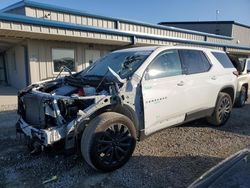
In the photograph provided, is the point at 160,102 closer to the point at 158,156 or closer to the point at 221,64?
the point at 158,156

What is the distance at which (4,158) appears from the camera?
4.26m

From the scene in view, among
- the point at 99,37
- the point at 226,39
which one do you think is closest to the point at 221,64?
the point at 99,37

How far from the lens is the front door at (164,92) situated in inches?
161

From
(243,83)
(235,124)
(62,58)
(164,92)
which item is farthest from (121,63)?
(62,58)

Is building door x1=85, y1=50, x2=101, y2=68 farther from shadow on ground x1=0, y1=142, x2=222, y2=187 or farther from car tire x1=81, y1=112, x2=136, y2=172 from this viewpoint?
car tire x1=81, y1=112, x2=136, y2=172

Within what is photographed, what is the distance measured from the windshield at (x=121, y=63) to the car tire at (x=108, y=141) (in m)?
0.82

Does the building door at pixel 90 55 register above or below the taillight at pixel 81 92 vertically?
above

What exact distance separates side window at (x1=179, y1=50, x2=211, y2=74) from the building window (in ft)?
27.8

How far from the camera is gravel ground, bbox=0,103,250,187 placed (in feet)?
11.4

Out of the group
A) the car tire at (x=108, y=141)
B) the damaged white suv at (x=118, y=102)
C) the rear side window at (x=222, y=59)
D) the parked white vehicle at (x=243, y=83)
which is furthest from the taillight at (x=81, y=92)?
the parked white vehicle at (x=243, y=83)

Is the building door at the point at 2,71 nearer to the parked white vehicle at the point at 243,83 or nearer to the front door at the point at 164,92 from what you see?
the parked white vehicle at the point at 243,83

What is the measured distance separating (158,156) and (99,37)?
8680 mm

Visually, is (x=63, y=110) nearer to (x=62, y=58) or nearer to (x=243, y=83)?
(x=243, y=83)

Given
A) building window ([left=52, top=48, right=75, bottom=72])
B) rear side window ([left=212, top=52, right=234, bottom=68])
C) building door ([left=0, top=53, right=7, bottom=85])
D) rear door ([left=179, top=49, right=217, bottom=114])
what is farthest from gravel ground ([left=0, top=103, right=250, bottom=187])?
building door ([left=0, top=53, right=7, bottom=85])
